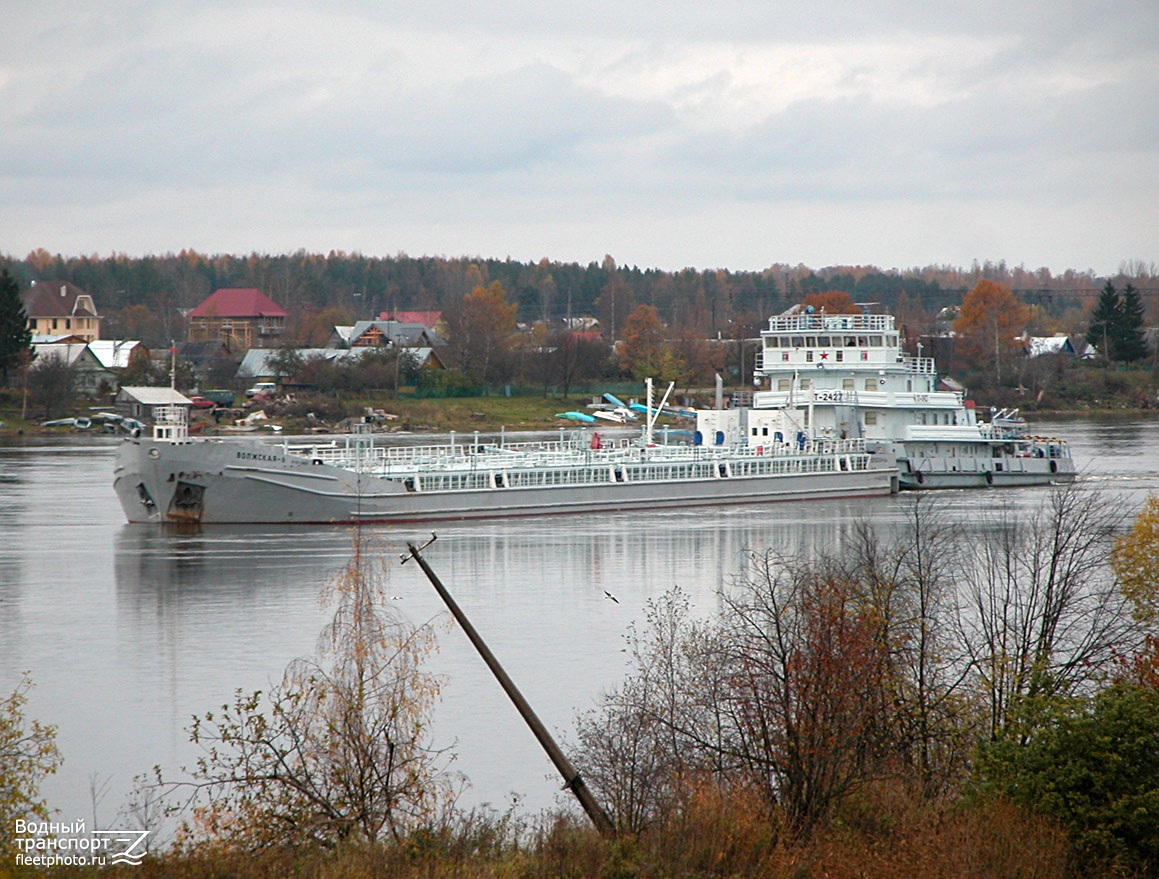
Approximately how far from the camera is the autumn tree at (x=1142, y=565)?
23078mm

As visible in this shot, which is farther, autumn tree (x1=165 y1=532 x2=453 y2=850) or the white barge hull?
the white barge hull

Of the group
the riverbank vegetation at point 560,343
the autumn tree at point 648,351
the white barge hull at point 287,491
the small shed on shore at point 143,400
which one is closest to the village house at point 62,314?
the riverbank vegetation at point 560,343

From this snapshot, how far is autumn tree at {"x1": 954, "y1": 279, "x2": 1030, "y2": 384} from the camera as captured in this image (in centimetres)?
11138

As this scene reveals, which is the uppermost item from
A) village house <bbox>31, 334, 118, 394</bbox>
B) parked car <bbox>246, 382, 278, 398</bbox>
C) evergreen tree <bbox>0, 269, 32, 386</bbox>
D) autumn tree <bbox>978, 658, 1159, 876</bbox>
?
evergreen tree <bbox>0, 269, 32, 386</bbox>

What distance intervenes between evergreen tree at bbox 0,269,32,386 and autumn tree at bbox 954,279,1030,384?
69.8 metres

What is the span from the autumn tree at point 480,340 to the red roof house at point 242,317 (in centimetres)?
1940

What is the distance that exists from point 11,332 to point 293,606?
211ft

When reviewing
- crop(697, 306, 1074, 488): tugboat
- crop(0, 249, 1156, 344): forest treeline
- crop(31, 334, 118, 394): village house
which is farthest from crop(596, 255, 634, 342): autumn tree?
crop(697, 306, 1074, 488): tugboat

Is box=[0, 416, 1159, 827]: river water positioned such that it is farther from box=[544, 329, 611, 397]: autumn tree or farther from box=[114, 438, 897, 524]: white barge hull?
box=[544, 329, 611, 397]: autumn tree

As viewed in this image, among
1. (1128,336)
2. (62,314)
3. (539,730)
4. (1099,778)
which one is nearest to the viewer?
(539,730)

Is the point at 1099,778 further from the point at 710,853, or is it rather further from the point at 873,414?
the point at 873,414

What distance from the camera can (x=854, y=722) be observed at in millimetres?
16906

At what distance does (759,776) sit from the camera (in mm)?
16812

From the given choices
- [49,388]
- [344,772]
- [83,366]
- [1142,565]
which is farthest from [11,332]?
[344,772]
